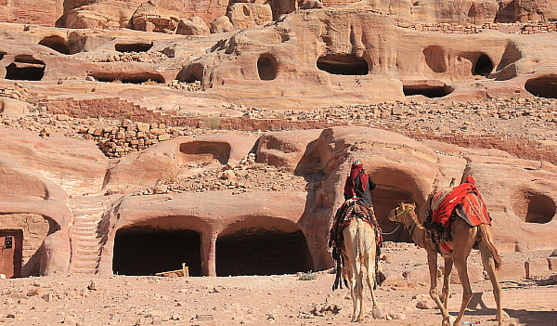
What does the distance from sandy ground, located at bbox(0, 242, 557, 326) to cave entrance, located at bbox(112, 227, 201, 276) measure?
5938 millimetres

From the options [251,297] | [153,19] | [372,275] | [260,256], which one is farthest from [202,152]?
[153,19]

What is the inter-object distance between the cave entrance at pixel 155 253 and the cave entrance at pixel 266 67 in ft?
37.2

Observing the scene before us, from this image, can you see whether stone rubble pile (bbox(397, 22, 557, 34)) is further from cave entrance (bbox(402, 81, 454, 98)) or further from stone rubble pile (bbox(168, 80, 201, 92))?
Result: stone rubble pile (bbox(168, 80, 201, 92))

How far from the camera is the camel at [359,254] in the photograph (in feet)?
38.2

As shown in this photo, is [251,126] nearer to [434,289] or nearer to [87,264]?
[87,264]

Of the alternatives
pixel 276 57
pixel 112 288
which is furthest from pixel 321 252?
pixel 276 57

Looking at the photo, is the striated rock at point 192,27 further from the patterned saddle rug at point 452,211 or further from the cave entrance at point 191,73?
Result: the patterned saddle rug at point 452,211

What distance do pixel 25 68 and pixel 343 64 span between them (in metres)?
14.2

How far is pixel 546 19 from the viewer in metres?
38.5

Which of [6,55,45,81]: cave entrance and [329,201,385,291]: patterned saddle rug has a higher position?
[329,201,385,291]: patterned saddle rug

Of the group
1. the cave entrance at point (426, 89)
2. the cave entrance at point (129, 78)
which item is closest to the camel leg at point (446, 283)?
the cave entrance at point (426, 89)

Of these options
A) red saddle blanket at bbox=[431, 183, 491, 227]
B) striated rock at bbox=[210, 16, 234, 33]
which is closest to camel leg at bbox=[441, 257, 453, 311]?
red saddle blanket at bbox=[431, 183, 491, 227]

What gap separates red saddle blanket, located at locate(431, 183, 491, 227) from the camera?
11.1 m

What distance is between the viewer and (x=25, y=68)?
118 feet
